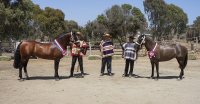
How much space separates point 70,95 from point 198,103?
11.4 ft

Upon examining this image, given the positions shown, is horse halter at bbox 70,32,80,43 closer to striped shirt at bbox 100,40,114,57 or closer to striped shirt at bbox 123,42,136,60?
striped shirt at bbox 100,40,114,57

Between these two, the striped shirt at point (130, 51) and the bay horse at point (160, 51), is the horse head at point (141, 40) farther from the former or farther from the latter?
the striped shirt at point (130, 51)

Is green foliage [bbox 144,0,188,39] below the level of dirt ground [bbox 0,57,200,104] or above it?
above

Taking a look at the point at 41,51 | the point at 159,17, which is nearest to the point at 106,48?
the point at 41,51

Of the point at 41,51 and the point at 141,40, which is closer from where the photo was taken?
the point at 41,51

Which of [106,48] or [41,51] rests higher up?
[106,48]

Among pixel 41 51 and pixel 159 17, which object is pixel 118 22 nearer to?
pixel 41 51

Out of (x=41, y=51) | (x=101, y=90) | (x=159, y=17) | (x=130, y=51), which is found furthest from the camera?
(x=159, y=17)

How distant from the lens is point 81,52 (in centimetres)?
1411

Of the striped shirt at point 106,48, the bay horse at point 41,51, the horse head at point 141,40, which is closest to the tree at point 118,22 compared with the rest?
the striped shirt at point 106,48

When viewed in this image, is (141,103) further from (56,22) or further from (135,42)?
(56,22)

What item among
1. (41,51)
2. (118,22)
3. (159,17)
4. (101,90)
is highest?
(159,17)

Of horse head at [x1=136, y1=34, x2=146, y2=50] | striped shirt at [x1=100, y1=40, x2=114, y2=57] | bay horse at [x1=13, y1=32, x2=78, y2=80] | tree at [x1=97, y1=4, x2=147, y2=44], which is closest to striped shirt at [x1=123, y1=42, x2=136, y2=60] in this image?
horse head at [x1=136, y1=34, x2=146, y2=50]

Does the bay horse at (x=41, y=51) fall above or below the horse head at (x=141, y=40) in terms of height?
below
